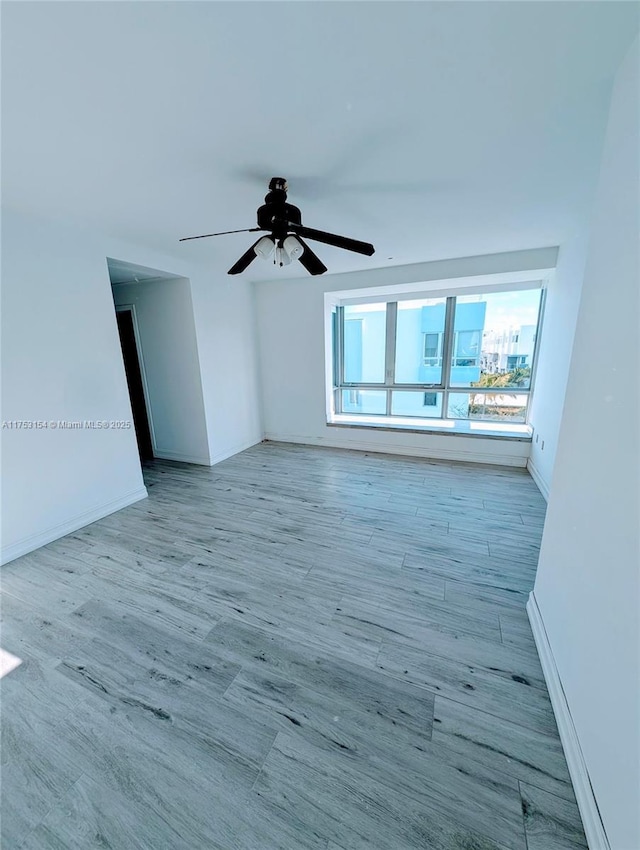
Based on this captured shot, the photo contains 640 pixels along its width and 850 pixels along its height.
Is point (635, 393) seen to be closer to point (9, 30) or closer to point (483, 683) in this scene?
point (483, 683)

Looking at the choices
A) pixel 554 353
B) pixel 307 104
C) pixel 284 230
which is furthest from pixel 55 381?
pixel 554 353

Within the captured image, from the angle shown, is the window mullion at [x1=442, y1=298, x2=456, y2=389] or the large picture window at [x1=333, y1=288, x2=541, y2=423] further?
the window mullion at [x1=442, y1=298, x2=456, y2=389]

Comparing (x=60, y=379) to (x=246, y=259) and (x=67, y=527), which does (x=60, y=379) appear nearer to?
(x=67, y=527)

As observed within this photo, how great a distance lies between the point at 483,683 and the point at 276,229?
8.34ft

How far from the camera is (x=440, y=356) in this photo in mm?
4352

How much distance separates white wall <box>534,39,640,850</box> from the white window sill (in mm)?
2599

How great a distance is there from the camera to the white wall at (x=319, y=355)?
369 cm

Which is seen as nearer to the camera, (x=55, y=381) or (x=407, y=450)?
(x=55, y=381)

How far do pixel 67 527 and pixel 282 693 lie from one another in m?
2.40

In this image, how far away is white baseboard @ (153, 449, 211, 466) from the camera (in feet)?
13.6

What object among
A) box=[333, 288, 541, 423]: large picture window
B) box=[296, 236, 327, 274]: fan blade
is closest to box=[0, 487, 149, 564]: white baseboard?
box=[296, 236, 327, 274]: fan blade

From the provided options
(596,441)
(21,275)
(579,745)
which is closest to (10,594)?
(21,275)

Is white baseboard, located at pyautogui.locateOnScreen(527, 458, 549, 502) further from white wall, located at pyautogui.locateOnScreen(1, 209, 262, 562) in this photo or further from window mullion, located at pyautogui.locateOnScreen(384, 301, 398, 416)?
white wall, located at pyautogui.locateOnScreen(1, 209, 262, 562)

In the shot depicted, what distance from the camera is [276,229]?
181 cm
